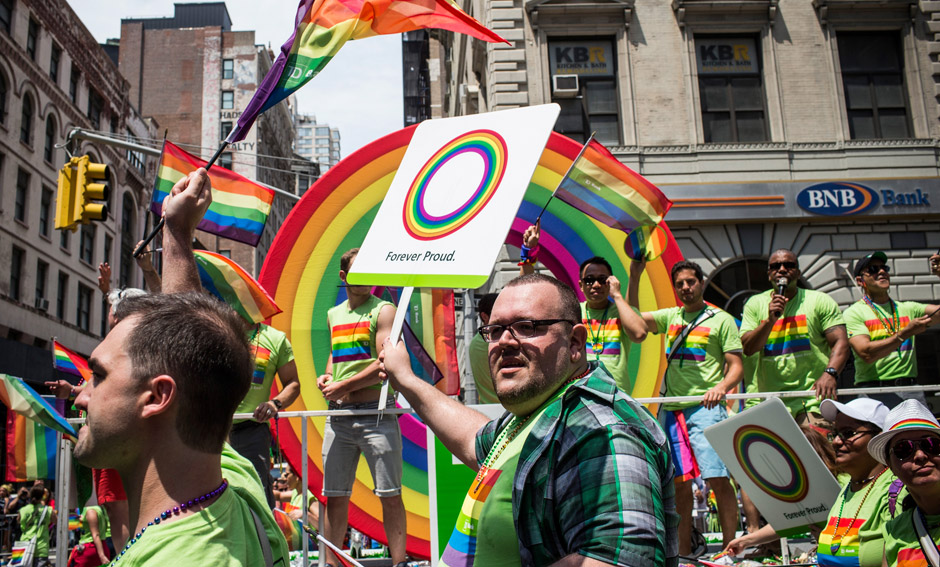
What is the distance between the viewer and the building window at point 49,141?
31625mm

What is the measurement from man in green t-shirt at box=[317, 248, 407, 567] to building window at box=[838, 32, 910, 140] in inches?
594

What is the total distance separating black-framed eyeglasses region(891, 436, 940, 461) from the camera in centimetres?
371

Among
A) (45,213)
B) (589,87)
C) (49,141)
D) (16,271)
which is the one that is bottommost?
(16,271)

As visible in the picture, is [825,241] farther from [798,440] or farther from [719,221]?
[798,440]

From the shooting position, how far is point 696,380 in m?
6.38

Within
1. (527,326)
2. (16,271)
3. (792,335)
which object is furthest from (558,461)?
(16,271)

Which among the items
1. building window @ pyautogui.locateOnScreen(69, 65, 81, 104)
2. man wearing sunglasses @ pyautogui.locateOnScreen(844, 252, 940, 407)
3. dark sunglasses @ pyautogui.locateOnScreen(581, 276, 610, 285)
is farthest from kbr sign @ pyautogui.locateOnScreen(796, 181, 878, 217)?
building window @ pyautogui.locateOnScreen(69, 65, 81, 104)

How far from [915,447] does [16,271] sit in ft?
103

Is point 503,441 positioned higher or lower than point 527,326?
lower

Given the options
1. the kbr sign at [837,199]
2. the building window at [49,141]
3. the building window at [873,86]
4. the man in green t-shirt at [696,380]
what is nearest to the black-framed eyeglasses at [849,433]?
the man in green t-shirt at [696,380]

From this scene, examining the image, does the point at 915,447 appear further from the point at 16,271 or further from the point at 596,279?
the point at 16,271

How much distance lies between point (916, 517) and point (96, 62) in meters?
39.7

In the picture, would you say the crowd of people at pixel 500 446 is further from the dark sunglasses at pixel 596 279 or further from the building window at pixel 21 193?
the building window at pixel 21 193

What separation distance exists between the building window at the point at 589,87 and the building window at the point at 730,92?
196 centimetres
